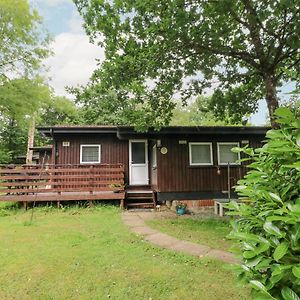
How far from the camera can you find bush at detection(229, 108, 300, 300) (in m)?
1.23

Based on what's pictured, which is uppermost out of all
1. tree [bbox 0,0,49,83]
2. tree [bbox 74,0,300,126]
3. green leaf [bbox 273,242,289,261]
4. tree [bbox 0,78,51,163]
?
tree [bbox 0,0,49,83]

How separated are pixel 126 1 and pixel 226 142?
638cm

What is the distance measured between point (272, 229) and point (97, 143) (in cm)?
1034

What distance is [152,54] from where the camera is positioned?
6137mm

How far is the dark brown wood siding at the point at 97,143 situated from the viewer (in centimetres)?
1105

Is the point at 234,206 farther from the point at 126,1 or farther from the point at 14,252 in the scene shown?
the point at 126,1

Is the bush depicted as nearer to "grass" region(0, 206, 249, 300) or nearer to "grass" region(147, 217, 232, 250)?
"grass" region(0, 206, 249, 300)

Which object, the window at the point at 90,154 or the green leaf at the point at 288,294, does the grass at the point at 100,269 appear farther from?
the window at the point at 90,154

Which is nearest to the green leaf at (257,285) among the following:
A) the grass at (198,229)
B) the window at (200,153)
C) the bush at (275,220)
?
the bush at (275,220)

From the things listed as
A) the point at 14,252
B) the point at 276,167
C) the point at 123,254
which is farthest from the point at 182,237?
the point at 276,167

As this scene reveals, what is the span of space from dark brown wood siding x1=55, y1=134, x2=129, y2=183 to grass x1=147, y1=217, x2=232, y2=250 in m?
4.28

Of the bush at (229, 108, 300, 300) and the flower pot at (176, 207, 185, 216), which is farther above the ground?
the bush at (229, 108, 300, 300)

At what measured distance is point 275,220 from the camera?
4.35 feet

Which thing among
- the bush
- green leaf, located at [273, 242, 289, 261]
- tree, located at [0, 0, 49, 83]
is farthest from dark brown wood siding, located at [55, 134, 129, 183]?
green leaf, located at [273, 242, 289, 261]
